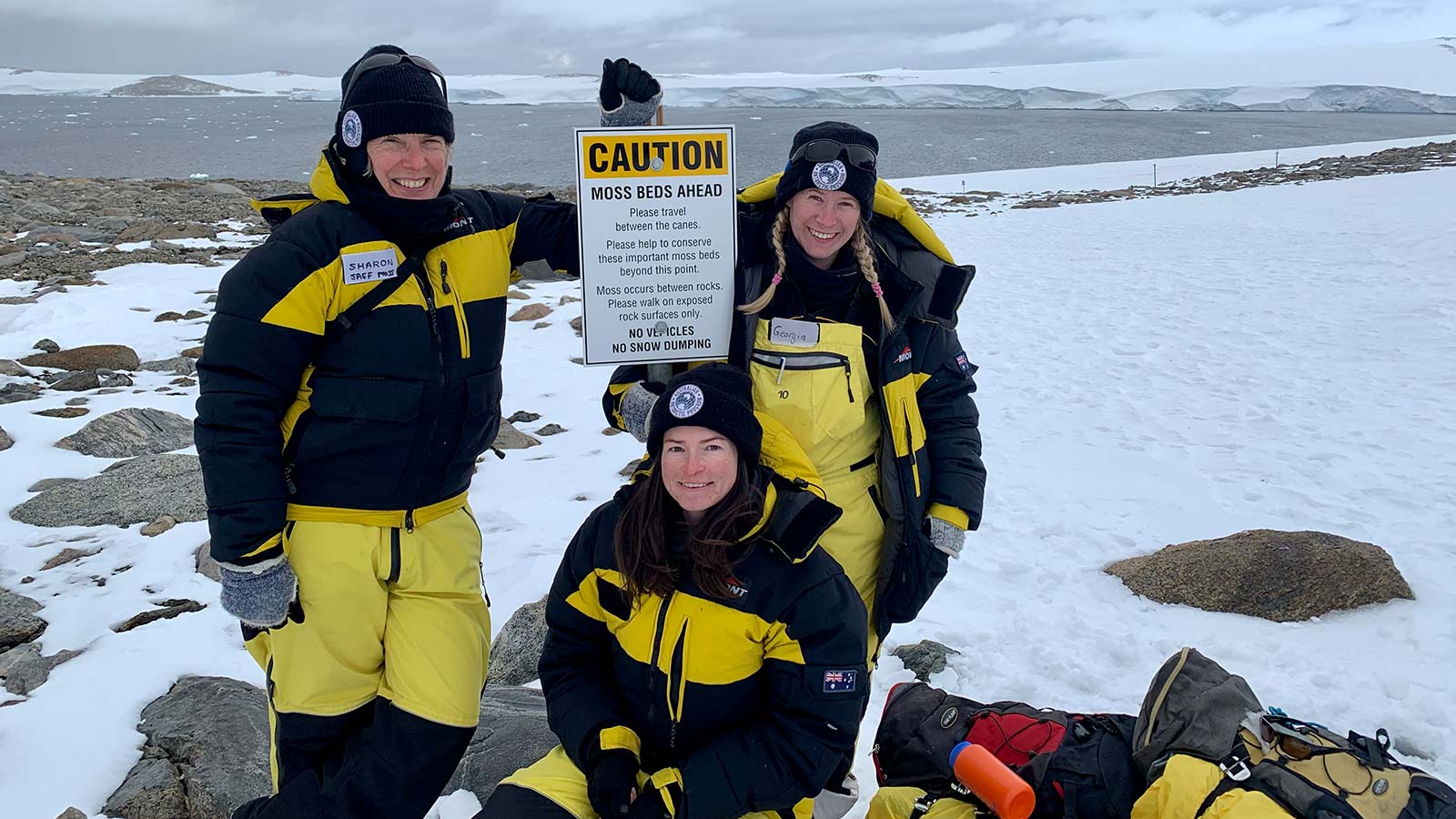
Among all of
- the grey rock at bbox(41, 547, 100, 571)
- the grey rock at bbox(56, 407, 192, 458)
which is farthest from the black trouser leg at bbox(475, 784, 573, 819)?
the grey rock at bbox(56, 407, 192, 458)

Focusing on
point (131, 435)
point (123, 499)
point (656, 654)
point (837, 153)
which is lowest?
point (123, 499)

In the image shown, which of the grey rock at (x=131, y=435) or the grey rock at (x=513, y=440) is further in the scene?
the grey rock at (x=513, y=440)

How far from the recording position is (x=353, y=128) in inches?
93.6

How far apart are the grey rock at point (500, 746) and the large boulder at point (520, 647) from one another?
1.42ft

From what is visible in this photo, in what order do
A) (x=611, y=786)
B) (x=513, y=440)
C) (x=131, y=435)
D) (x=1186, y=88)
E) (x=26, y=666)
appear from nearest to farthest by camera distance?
(x=611, y=786) → (x=26, y=666) → (x=131, y=435) → (x=513, y=440) → (x=1186, y=88)

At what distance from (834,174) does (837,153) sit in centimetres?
6

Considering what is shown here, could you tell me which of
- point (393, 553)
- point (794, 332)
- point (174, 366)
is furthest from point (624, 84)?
point (174, 366)

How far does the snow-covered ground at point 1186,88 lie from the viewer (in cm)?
7550

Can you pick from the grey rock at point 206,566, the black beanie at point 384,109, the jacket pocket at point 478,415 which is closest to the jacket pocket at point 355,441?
the jacket pocket at point 478,415

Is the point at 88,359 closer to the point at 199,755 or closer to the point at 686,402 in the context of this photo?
the point at 199,755

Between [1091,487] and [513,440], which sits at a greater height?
[513,440]

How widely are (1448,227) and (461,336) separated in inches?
593

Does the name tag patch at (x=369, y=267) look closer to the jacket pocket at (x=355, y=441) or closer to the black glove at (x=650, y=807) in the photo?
the jacket pocket at (x=355, y=441)

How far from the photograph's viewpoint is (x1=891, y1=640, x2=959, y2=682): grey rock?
3902 millimetres
